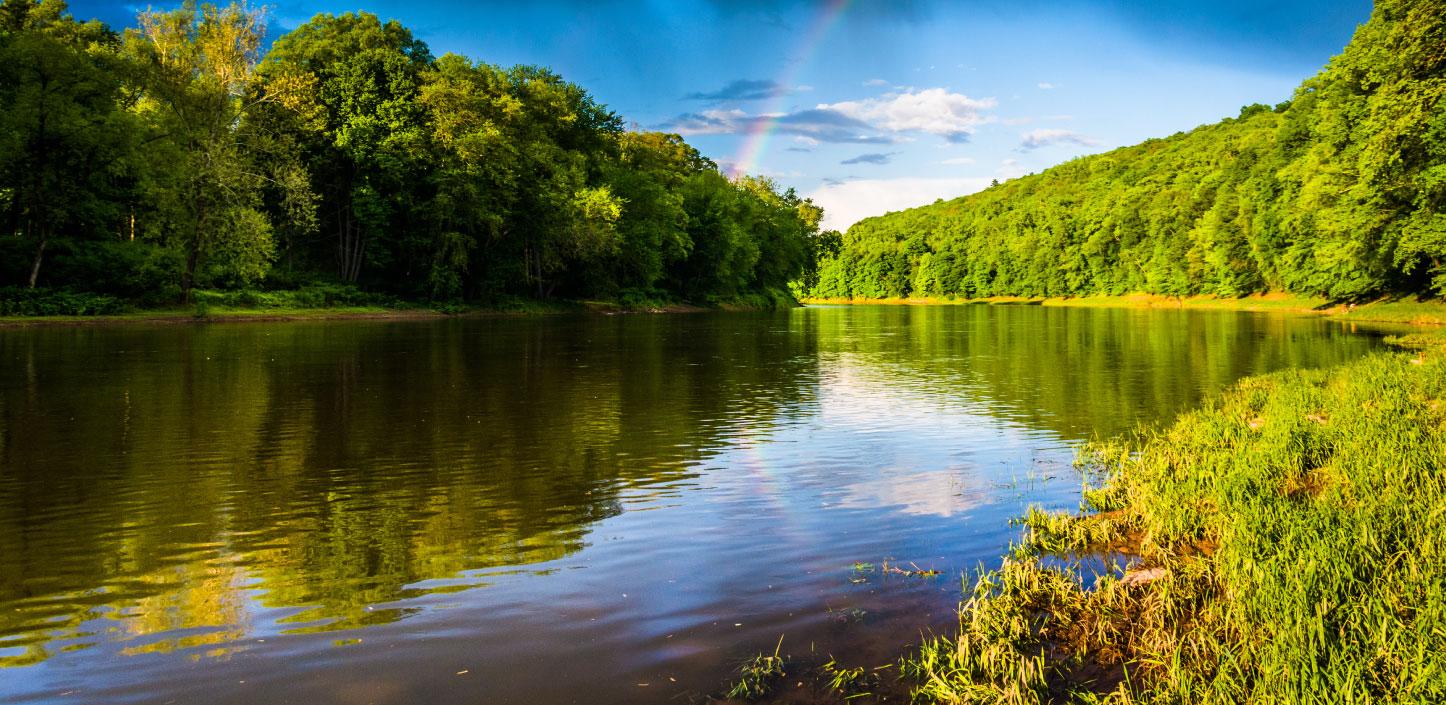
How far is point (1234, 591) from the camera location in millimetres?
6105

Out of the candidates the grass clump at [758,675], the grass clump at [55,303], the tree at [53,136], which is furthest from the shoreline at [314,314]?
the grass clump at [758,675]

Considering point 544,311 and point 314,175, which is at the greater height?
point 314,175

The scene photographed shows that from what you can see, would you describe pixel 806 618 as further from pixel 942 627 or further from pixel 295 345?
pixel 295 345

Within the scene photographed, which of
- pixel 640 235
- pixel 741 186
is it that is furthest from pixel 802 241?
pixel 640 235

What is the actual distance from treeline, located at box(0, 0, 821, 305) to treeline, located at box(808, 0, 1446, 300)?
5070 centimetres

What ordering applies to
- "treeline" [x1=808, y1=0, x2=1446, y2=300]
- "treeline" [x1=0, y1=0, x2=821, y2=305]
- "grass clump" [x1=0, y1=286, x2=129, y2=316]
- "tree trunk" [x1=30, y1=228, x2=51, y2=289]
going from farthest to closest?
"treeline" [x1=0, y1=0, x2=821, y2=305] < "tree trunk" [x1=30, y1=228, x2=51, y2=289] < "grass clump" [x1=0, y1=286, x2=129, y2=316] < "treeline" [x1=808, y1=0, x2=1446, y2=300]

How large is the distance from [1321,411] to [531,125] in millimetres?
73144

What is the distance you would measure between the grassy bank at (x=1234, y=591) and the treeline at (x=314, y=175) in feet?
169

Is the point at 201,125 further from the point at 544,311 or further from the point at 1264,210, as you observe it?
the point at 1264,210

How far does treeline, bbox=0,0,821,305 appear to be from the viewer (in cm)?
4544

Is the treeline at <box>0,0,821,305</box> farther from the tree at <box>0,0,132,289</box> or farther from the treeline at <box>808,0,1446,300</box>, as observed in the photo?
the treeline at <box>808,0,1446,300</box>

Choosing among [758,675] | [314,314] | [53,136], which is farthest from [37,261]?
[758,675]

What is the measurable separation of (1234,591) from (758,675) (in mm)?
3458

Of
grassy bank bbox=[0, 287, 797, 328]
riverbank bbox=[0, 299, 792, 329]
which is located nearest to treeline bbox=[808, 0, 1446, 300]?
riverbank bbox=[0, 299, 792, 329]
